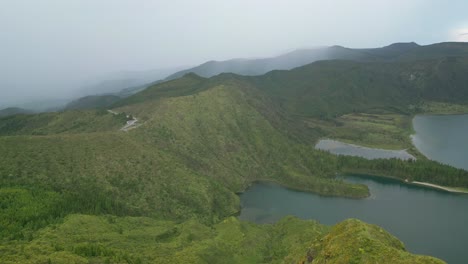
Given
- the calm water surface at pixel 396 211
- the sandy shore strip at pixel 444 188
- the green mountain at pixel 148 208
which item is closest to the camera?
the green mountain at pixel 148 208

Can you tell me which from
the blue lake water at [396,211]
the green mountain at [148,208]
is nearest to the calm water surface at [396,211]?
the blue lake water at [396,211]

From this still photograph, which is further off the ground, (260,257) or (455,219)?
(260,257)

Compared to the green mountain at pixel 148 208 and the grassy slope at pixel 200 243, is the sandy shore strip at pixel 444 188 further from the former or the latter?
the grassy slope at pixel 200 243

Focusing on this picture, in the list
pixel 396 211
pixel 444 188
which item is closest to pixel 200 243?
pixel 396 211

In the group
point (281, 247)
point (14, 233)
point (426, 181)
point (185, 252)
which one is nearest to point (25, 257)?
point (14, 233)

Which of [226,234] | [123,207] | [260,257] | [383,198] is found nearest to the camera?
[260,257]

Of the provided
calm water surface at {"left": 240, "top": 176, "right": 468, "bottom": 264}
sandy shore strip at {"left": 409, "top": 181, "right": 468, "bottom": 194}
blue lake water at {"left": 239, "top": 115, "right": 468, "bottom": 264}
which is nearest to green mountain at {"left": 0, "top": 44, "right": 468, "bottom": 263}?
sandy shore strip at {"left": 409, "top": 181, "right": 468, "bottom": 194}

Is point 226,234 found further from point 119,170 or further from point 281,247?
point 119,170

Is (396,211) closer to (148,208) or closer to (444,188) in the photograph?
(444,188)

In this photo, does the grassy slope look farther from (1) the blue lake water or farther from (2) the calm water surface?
(1) the blue lake water
